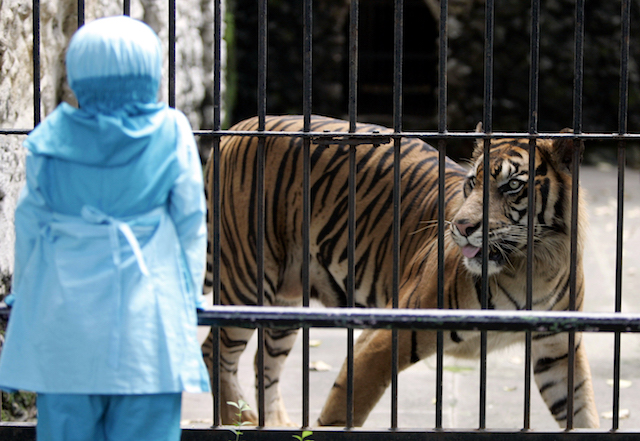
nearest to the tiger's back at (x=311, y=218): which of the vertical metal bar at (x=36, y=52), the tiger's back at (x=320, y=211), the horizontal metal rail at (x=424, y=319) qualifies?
the tiger's back at (x=320, y=211)

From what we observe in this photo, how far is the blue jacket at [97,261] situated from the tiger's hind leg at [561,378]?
2.13 metres

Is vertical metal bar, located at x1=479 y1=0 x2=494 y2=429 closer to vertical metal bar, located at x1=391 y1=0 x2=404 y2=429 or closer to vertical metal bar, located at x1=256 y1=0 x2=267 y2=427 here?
vertical metal bar, located at x1=391 y1=0 x2=404 y2=429

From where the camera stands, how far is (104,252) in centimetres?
182

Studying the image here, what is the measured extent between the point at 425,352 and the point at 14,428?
1.64 m

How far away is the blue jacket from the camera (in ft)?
5.93

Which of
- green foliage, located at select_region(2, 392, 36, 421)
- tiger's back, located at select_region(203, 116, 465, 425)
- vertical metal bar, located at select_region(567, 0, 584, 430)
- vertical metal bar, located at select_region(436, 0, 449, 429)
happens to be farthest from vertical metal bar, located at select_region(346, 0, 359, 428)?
green foliage, located at select_region(2, 392, 36, 421)

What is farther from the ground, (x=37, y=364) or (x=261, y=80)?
(x=261, y=80)

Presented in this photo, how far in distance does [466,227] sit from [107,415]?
69.2 inches

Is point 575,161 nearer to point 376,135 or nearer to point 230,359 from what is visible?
point 376,135

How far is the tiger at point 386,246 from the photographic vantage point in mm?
3381

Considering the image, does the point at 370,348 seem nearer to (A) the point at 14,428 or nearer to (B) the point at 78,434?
(A) the point at 14,428

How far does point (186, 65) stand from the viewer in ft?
27.2

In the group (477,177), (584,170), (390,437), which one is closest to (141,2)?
(477,177)

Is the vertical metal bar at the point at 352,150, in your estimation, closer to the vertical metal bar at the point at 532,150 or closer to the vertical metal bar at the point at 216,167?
the vertical metal bar at the point at 216,167
